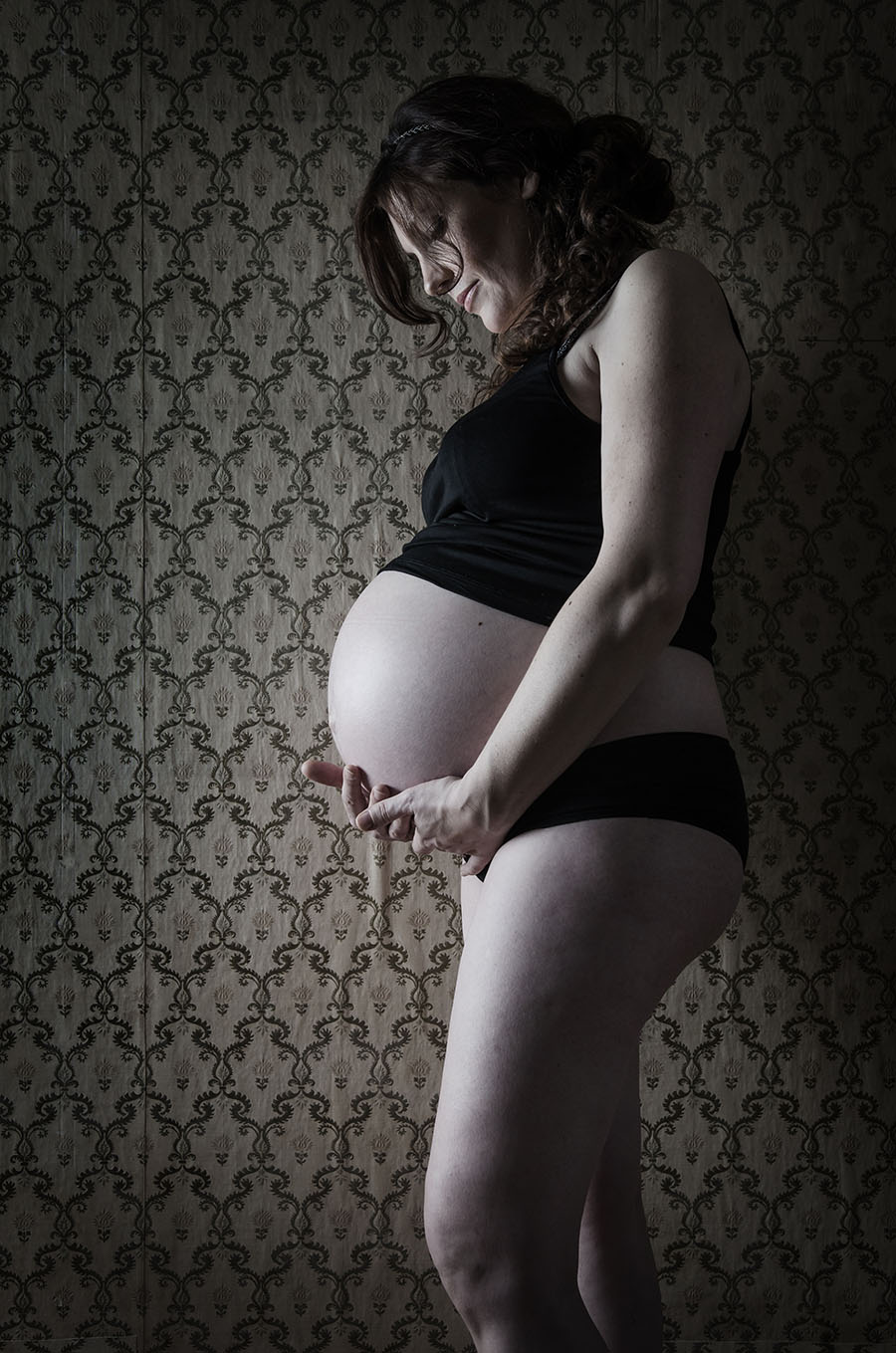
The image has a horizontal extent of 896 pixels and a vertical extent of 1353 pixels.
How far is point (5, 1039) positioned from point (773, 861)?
111cm

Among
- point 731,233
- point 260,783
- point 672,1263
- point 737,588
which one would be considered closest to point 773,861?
point 737,588

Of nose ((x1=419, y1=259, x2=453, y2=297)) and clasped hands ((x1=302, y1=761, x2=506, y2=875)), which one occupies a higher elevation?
nose ((x1=419, y1=259, x2=453, y2=297))

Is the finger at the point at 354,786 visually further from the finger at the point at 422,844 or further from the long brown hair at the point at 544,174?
the long brown hair at the point at 544,174

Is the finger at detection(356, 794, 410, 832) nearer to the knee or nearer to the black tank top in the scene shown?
the black tank top

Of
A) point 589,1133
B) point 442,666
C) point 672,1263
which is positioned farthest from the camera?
point 672,1263

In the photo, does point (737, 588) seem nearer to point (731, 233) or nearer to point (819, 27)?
point (731, 233)

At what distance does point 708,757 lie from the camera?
875 millimetres

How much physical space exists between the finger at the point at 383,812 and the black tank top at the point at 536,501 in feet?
0.66

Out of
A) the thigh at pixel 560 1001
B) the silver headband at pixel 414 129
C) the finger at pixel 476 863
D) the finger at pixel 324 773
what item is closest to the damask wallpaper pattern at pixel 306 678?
the finger at pixel 324 773

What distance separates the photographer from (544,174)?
1001mm

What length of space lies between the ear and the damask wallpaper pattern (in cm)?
48

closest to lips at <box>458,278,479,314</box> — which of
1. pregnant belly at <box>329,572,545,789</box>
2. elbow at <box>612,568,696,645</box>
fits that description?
pregnant belly at <box>329,572,545,789</box>

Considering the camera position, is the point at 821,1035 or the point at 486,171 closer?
the point at 486,171

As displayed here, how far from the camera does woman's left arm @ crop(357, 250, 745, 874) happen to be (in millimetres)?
811
